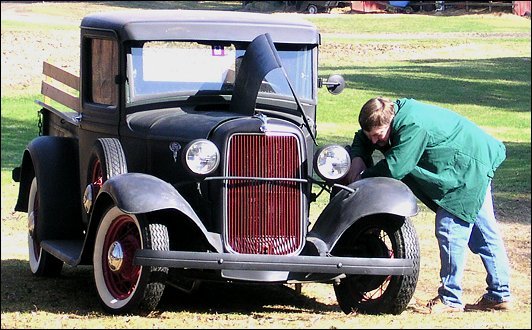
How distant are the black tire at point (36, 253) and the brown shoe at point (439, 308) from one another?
9.61ft

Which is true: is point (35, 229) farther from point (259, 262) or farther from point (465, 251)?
point (465, 251)

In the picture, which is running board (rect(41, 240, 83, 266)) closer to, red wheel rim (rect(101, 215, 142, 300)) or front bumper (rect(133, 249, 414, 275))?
red wheel rim (rect(101, 215, 142, 300))

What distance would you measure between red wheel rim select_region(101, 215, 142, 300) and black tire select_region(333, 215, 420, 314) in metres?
1.35

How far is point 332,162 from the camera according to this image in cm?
768

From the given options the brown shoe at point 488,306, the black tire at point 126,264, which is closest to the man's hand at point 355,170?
the brown shoe at point 488,306

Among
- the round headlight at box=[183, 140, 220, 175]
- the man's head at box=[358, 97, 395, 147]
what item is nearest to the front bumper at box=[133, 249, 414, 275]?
the round headlight at box=[183, 140, 220, 175]

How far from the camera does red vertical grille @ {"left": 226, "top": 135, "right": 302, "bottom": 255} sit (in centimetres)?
750

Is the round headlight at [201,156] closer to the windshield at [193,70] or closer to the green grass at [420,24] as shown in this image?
the windshield at [193,70]

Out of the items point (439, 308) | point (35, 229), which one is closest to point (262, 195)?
point (439, 308)

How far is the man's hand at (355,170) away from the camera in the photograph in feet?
26.3

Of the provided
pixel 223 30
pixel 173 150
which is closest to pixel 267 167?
pixel 173 150

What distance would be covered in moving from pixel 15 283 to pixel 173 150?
200 centimetres

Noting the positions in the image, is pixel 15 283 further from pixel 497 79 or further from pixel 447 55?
pixel 447 55

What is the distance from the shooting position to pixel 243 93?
27.0 ft
